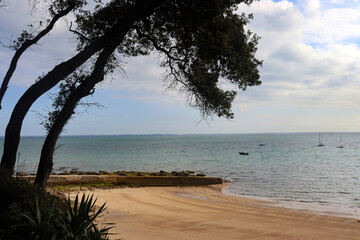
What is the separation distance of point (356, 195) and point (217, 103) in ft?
49.1

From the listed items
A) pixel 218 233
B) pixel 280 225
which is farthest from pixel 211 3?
pixel 280 225

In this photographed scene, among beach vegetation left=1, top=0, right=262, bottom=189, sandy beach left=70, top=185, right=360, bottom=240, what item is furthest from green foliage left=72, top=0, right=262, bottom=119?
sandy beach left=70, top=185, right=360, bottom=240

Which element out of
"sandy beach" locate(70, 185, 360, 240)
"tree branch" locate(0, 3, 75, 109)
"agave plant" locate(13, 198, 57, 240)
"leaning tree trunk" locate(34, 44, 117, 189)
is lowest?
"sandy beach" locate(70, 185, 360, 240)

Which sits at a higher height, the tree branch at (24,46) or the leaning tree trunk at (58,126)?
the tree branch at (24,46)

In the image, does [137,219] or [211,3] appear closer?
[211,3]

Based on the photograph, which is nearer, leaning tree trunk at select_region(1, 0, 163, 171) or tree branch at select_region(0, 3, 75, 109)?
leaning tree trunk at select_region(1, 0, 163, 171)

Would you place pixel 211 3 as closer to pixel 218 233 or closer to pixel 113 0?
pixel 113 0

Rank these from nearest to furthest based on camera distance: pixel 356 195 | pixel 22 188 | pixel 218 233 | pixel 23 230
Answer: pixel 23 230 → pixel 22 188 → pixel 218 233 → pixel 356 195

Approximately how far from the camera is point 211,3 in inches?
322

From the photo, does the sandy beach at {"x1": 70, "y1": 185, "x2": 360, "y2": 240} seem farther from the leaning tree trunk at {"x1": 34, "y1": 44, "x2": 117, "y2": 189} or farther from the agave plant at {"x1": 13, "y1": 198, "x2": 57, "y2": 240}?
the agave plant at {"x1": 13, "y1": 198, "x2": 57, "y2": 240}

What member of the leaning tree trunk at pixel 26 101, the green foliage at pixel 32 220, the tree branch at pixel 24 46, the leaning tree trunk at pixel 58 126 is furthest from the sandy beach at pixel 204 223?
the tree branch at pixel 24 46

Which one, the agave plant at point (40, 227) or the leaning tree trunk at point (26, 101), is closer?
the agave plant at point (40, 227)

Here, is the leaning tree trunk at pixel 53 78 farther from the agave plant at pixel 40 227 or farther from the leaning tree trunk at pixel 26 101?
the agave plant at pixel 40 227

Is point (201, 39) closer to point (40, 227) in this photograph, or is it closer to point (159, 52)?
point (159, 52)
